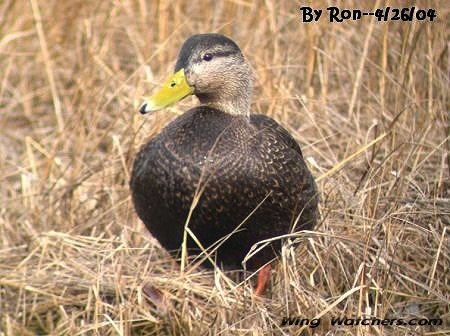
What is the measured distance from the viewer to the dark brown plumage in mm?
4289

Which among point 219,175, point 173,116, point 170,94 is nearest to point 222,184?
point 219,175

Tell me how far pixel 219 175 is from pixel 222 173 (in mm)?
16

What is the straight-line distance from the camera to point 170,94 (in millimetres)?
4379

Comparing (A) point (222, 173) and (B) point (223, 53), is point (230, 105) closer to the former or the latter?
(B) point (223, 53)

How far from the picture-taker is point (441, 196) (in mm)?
4836

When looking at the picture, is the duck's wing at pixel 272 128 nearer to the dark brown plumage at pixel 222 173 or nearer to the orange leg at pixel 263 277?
the dark brown plumage at pixel 222 173

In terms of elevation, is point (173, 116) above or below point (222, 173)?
below

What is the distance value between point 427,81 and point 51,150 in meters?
2.11

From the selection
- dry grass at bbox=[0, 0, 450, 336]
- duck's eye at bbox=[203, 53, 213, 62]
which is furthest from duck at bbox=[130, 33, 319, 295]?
dry grass at bbox=[0, 0, 450, 336]

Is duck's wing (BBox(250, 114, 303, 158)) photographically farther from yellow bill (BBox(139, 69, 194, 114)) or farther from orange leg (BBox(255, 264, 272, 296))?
orange leg (BBox(255, 264, 272, 296))

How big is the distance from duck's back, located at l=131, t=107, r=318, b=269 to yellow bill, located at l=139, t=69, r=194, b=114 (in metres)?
0.15

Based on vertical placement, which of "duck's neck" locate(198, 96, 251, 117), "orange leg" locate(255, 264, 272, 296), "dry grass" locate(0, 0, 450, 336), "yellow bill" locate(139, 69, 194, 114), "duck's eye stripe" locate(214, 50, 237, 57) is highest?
"duck's eye stripe" locate(214, 50, 237, 57)

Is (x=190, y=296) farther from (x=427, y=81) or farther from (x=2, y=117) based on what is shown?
(x=2, y=117)

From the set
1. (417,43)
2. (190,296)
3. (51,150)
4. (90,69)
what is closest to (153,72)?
(90,69)
